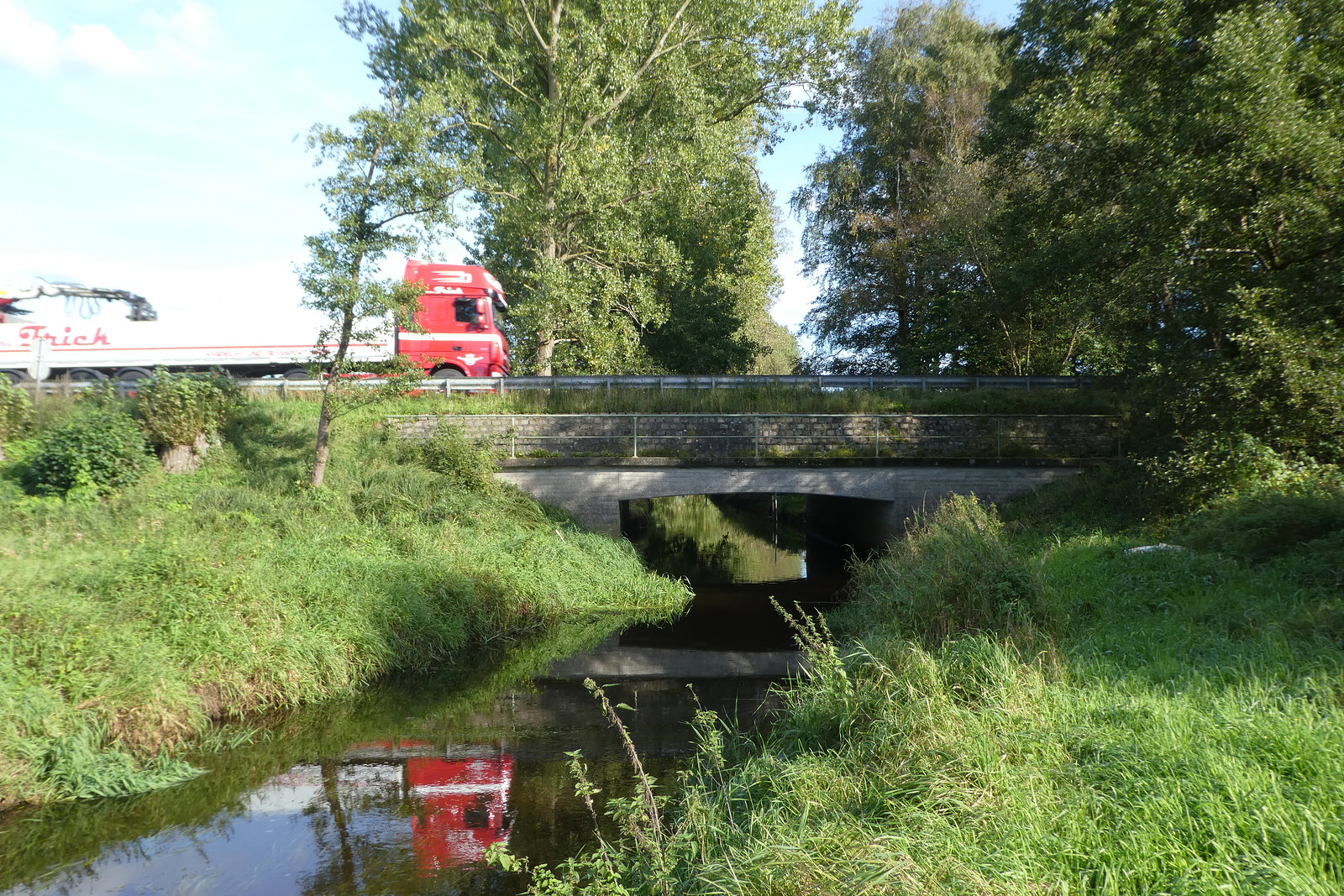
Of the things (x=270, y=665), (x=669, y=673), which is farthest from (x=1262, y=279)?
(x=270, y=665)

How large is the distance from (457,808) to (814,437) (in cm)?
1152

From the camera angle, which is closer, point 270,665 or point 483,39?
point 270,665

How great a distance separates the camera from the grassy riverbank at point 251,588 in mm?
6875

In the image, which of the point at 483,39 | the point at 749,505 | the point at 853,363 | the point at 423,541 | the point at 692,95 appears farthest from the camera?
the point at 749,505

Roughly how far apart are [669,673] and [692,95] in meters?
15.9

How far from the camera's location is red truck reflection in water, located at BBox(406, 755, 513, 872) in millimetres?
5695

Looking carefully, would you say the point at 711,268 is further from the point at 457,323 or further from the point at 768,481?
the point at 768,481

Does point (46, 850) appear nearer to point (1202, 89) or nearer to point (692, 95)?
point (1202, 89)

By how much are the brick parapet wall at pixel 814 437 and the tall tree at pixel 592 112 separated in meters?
3.77

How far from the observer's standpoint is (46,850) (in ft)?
18.5

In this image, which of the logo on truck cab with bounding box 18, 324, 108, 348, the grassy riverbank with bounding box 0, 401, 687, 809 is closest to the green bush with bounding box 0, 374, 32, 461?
the grassy riverbank with bounding box 0, 401, 687, 809

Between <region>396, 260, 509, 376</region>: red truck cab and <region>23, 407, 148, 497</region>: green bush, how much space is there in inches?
279

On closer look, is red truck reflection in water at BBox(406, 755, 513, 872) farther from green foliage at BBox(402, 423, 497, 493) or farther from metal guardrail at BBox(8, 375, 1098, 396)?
metal guardrail at BBox(8, 375, 1098, 396)

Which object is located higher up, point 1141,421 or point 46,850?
point 1141,421
